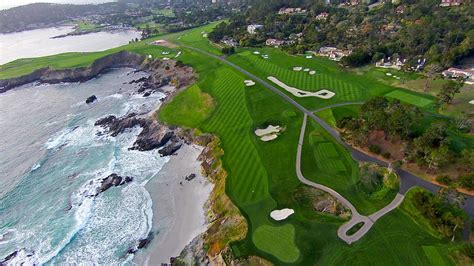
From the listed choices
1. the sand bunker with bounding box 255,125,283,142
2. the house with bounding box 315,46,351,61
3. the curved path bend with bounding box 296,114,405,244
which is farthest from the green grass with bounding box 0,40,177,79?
the curved path bend with bounding box 296,114,405,244

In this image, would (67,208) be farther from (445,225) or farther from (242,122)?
(445,225)

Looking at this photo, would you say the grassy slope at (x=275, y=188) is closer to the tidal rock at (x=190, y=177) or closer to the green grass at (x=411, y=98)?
the green grass at (x=411, y=98)

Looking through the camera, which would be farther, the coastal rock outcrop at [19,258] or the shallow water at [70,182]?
the shallow water at [70,182]

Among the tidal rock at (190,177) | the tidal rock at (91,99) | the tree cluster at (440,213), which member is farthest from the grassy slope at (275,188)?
the tidal rock at (91,99)

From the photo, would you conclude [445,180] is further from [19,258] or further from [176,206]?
[19,258]

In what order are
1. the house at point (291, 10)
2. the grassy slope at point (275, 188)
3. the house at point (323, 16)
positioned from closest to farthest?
the grassy slope at point (275, 188) → the house at point (323, 16) → the house at point (291, 10)

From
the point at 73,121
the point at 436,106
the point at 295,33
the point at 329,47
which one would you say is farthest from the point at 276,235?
the point at 295,33
